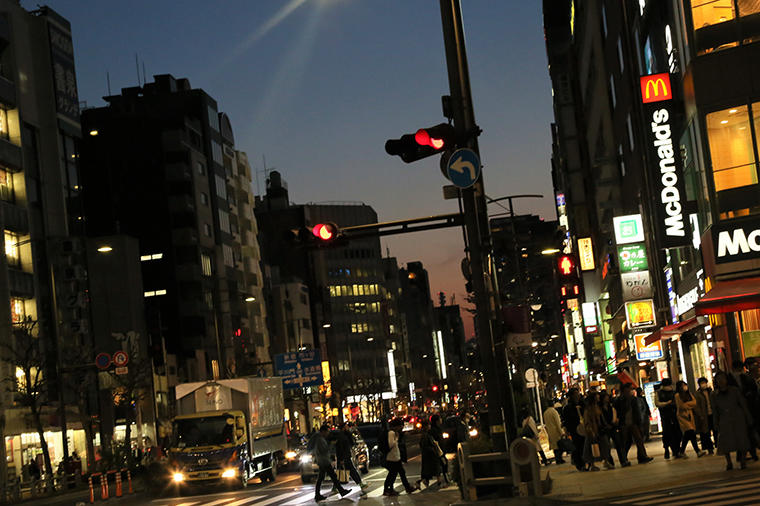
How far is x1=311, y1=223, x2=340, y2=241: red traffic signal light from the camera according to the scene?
59.9 feet

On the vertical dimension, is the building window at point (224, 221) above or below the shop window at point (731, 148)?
above

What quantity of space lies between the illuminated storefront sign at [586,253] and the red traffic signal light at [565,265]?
1.05 meters

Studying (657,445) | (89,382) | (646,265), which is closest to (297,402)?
(89,382)

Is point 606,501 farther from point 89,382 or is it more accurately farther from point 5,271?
point 89,382

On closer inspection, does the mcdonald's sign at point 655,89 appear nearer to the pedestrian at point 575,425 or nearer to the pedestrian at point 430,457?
the pedestrian at point 575,425

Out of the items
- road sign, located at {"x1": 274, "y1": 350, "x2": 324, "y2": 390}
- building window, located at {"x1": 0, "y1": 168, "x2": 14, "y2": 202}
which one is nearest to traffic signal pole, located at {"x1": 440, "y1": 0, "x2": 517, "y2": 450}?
road sign, located at {"x1": 274, "y1": 350, "x2": 324, "y2": 390}

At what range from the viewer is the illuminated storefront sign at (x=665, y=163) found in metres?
29.8

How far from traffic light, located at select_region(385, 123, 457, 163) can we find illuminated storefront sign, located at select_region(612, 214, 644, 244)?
3056 cm

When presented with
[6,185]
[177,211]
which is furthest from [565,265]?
[6,185]

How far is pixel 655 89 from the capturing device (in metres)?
30.7

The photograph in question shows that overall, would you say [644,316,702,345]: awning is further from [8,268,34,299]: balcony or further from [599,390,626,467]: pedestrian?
[8,268,34,299]: balcony

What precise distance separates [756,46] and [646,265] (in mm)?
18283

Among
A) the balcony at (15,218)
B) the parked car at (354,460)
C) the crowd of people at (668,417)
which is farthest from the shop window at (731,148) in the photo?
the balcony at (15,218)

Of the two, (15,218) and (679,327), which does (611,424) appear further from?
(15,218)
